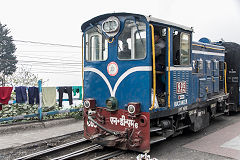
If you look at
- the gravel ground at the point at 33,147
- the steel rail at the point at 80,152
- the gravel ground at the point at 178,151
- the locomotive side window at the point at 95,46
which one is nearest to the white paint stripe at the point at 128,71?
the locomotive side window at the point at 95,46

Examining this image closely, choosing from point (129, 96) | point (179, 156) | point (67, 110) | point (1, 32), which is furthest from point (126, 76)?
point (1, 32)

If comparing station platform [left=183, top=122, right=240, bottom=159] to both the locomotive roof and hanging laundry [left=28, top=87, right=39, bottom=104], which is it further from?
hanging laundry [left=28, top=87, right=39, bottom=104]

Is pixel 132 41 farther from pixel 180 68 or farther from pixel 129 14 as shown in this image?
pixel 180 68

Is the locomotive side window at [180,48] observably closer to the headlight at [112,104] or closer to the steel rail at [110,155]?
the headlight at [112,104]

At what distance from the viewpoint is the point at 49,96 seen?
891 centimetres

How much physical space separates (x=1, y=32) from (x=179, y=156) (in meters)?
31.8

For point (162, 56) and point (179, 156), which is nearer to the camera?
point (179, 156)

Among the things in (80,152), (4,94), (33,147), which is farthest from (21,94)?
(80,152)

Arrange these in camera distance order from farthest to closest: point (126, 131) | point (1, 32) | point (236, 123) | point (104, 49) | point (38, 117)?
point (1, 32), point (236, 123), point (38, 117), point (104, 49), point (126, 131)

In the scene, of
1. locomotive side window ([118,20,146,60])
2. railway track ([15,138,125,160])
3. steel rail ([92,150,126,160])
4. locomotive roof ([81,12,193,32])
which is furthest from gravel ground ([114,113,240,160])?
locomotive roof ([81,12,193,32])

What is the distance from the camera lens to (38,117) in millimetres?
8594

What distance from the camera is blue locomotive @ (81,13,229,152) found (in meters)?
5.16

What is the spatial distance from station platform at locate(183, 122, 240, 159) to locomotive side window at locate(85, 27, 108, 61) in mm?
3340

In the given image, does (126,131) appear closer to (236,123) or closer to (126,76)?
(126,76)
